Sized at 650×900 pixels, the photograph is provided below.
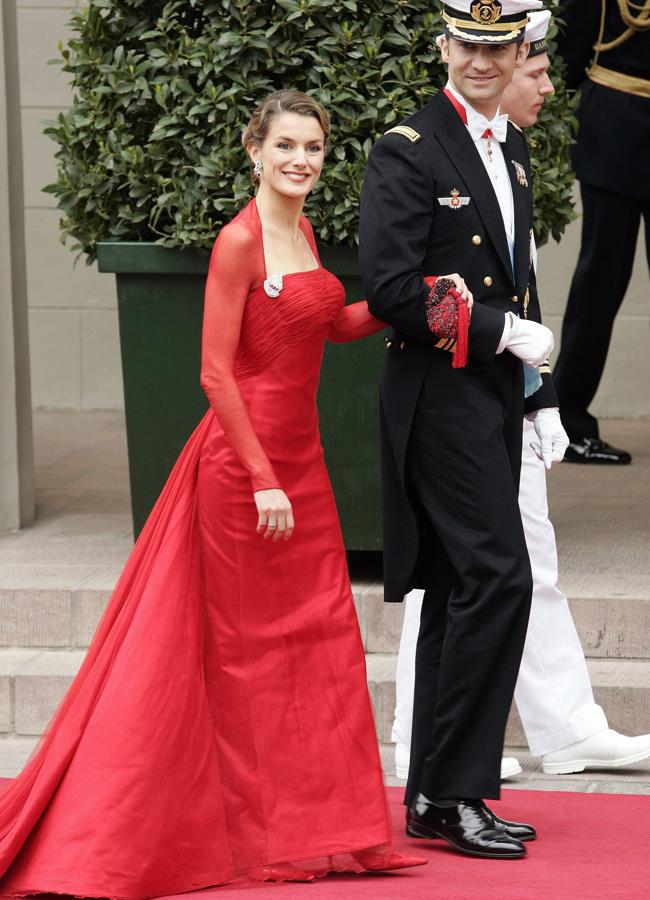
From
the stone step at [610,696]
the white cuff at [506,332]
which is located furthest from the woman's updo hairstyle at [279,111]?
the stone step at [610,696]

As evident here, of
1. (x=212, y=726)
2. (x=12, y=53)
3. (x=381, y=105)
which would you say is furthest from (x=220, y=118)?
(x=212, y=726)

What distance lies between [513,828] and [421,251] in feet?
4.35

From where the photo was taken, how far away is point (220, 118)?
5211mm

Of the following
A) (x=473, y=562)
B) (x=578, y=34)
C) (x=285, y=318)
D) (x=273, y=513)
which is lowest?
(x=473, y=562)

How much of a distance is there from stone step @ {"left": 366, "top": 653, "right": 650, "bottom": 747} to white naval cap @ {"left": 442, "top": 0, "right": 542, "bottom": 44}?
193cm

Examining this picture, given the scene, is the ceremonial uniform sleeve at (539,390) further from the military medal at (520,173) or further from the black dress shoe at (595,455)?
the black dress shoe at (595,455)

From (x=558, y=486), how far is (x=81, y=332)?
2854 mm

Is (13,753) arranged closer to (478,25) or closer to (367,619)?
(367,619)

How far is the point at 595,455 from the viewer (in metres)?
7.28

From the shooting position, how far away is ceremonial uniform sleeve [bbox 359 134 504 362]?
3.83 m

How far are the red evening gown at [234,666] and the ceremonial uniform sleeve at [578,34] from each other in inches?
114

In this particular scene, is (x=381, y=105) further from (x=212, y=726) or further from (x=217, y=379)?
(x=212, y=726)

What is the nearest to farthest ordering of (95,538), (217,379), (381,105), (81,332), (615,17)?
(217,379), (381,105), (95,538), (615,17), (81,332)

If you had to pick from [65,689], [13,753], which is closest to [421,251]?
[65,689]
